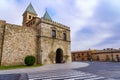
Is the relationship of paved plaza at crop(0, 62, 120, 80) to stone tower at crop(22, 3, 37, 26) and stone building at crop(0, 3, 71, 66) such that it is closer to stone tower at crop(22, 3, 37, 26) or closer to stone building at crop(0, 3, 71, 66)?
stone building at crop(0, 3, 71, 66)

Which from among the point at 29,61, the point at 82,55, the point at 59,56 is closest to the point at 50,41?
the point at 59,56

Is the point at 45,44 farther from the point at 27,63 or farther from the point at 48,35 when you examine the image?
the point at 27,63

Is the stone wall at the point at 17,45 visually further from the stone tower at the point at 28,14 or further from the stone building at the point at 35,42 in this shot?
the stone tower at the point at 28,14

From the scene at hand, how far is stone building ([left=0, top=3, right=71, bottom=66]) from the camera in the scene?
16.9 metres

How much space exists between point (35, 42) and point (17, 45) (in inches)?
121

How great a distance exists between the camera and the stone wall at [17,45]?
1680 centimetres

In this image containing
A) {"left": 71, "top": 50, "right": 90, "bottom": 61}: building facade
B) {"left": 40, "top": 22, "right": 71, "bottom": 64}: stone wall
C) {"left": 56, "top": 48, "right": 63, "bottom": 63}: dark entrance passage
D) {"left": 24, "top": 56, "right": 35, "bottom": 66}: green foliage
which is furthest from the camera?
{"left": 71, "top": 50, "right": 90, "bottom": 61}: building facade

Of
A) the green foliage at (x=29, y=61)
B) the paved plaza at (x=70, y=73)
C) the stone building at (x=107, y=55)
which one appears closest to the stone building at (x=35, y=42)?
the green foliage at (x=29, y=61)

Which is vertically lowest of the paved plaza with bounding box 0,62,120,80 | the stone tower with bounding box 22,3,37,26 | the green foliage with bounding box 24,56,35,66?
the paved plaza with bounding box 0,62,120,80

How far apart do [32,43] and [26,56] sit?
95.4 inches

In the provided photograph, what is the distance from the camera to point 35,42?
1997 centimetres

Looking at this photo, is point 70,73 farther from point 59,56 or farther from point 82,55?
point 82,55

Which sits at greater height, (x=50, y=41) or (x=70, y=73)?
(x=50, y=41)

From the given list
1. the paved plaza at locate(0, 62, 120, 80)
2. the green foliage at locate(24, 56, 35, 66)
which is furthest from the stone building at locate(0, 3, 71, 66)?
the paved plaza at locate(0, 62, 120, 80)
